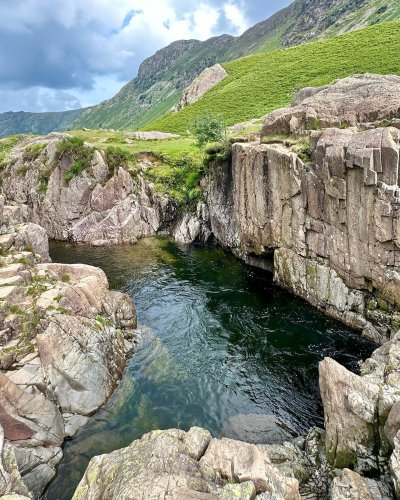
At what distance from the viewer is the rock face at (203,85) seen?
Answer: 13525 centimetres

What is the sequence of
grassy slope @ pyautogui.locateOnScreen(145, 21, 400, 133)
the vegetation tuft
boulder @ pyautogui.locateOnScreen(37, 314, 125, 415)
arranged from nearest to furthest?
1. boulder @ pyautogui.locateOnScreen(37, 314, 125, 415)
2. the vegetation tuft
3. grassy slope @ pyautogui.locateOnScreen(145, 21, 400, 133)

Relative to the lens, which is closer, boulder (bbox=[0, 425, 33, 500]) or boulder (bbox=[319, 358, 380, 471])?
boulder (bbox=[0, 425, 33, 500])

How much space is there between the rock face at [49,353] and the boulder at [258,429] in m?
8.21

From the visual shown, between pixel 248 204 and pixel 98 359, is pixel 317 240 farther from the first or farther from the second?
pixel 98 359

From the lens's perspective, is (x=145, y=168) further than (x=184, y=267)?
Yes

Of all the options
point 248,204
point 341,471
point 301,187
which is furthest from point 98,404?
point 248,204

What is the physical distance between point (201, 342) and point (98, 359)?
30.2 feet

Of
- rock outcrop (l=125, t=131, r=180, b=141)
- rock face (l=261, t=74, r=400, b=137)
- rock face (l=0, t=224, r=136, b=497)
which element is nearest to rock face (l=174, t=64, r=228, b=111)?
rock outcrop (l=125, t=131, r=180, b=141)

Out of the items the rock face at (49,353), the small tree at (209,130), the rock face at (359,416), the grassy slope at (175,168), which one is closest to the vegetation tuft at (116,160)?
the grassy slope at (175,168)

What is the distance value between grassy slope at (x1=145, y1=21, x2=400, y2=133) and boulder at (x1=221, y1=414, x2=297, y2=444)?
227 feet

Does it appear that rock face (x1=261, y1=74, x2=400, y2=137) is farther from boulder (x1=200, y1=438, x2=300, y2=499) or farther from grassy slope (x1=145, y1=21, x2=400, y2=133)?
grassy slope (x1=145, y1=21, x2=400, y2=133)

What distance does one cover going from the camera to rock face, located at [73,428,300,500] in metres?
13.4

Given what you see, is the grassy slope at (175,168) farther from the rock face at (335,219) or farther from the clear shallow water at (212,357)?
the clear shallow water at (212,357)

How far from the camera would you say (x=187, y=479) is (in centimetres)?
1384
